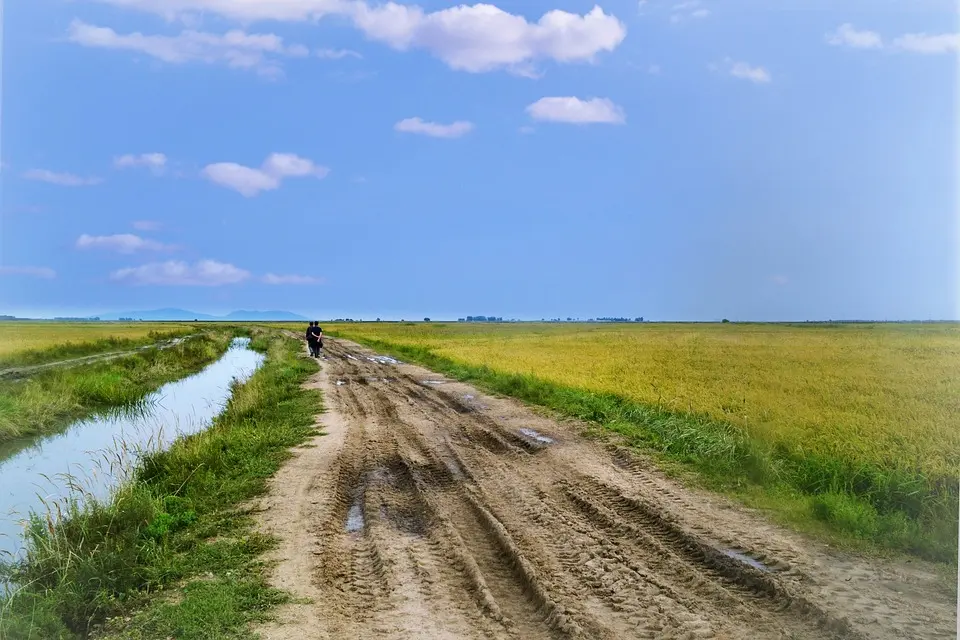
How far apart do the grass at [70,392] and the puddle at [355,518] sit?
11430 mm

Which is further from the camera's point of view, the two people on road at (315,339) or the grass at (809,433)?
the two people on road at (315,339)

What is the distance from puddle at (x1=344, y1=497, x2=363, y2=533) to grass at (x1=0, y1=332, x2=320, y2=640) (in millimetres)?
893

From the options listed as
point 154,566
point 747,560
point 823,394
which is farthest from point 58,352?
point 747,560

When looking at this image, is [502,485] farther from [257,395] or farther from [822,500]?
[257,395]

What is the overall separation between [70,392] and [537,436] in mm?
15067

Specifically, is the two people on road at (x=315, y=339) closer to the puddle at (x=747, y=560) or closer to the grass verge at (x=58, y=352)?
the grass verge at (x=58, y=352)

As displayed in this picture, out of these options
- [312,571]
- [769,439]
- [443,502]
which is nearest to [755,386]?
[769,439]

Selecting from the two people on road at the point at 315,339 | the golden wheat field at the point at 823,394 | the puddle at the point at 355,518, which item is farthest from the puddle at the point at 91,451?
the golden wheat field at the point at 823,394

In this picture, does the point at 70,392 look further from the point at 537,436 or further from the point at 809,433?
the point at 809,433

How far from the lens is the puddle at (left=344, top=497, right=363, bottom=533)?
7035 mm

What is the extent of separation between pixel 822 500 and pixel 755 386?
12208mm

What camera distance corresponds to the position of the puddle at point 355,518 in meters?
7.04

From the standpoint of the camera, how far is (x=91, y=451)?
1260 centimetres

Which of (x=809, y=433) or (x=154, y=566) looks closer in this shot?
(x=154, y=566)
